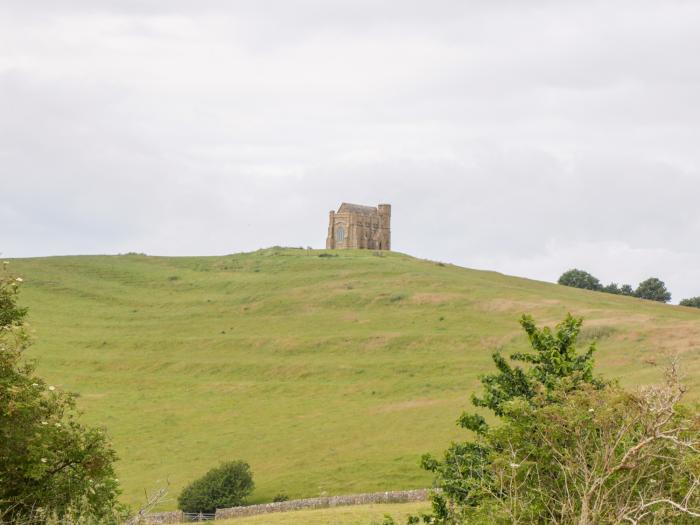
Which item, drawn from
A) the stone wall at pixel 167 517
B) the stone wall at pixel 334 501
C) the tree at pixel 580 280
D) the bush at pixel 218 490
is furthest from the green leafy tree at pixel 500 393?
the tree at pixel 580 280

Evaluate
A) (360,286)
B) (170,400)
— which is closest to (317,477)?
(170,400)

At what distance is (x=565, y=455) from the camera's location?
88.8ft

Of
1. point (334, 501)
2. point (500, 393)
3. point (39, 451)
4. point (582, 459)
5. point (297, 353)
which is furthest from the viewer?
point (297, 353)

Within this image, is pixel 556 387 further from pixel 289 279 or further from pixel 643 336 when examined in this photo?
pixel 289 279

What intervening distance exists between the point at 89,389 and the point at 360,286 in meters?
53.8

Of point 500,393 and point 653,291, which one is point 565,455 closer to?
point 500,393

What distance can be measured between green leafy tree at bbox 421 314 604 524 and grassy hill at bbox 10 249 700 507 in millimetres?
12735

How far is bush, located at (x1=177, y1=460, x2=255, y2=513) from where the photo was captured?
200 ft

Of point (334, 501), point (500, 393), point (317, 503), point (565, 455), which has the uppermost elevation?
point (500, 393)

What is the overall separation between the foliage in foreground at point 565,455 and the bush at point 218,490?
31.2m

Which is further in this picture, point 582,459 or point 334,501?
point 334,501

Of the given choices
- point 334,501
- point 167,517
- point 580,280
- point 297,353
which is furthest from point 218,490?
point 580,280

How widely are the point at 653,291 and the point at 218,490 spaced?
436ft

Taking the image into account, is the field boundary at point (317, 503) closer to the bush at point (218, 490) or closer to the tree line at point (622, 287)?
the bush at point (218, 490)
